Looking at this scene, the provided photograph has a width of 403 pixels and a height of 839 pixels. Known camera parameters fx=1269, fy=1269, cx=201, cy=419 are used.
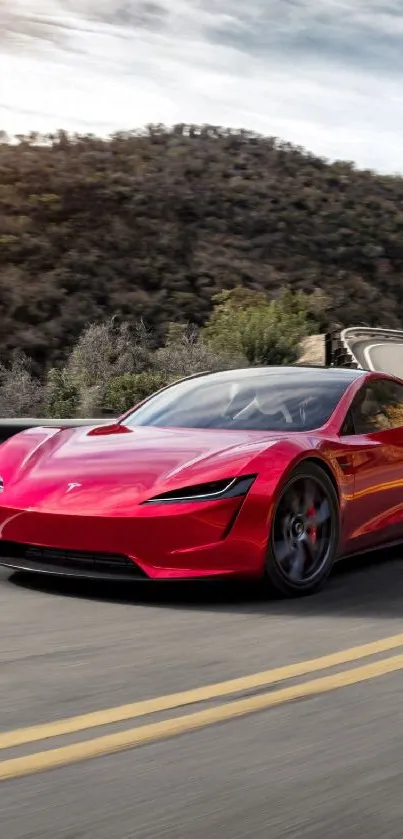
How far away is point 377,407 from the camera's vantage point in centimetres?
803

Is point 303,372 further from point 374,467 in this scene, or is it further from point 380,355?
point 380,355

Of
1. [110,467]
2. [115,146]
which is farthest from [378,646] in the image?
[115,146]

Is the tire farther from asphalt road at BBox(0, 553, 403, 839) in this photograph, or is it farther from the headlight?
the headlight

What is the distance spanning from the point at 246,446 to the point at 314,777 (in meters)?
3.25

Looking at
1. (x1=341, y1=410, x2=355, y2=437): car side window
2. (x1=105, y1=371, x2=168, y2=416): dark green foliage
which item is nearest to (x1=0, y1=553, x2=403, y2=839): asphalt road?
(x1=341, y1=410, x2=355, y2=437): car side window

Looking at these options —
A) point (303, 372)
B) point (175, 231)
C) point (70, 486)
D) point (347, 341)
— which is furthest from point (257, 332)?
point (70, 486)

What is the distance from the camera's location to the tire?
6.59 m

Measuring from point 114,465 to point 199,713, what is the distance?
8.50 feet

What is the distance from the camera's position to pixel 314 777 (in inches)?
142

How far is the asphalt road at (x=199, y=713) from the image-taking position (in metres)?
3.23

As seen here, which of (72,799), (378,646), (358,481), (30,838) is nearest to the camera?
(30,838)

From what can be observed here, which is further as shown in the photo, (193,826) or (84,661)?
(84,661)

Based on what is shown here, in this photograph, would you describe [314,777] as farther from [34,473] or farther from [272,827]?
[34,473]

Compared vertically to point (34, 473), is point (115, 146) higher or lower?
higher
